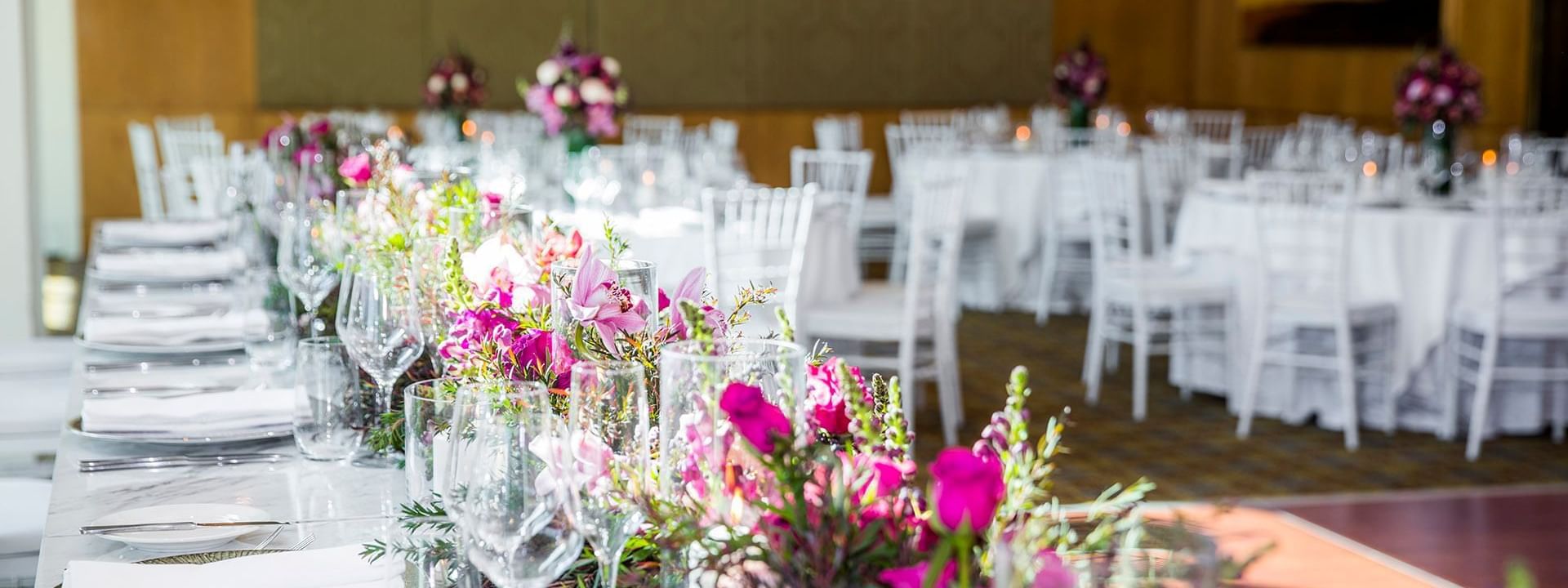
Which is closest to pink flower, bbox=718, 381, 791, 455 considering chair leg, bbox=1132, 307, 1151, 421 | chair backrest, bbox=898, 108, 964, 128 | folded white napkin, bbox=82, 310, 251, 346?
folded white napkin, bbox=82, 310, 251, 346

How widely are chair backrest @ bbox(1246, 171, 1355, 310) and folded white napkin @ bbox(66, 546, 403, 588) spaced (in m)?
4.36

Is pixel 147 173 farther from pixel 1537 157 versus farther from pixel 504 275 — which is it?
pixel 504 275

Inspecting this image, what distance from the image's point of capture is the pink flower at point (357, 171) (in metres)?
2.95

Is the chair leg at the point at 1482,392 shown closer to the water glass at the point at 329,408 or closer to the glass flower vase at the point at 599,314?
the water glass at the point at 329,408

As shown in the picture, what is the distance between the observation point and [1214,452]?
5.25m

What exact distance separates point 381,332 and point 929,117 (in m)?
9.00

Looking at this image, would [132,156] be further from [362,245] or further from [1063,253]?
[362,245]

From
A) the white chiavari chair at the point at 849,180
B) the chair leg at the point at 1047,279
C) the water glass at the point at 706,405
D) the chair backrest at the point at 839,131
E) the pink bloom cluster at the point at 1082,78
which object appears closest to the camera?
the water glass at the point at 706,405

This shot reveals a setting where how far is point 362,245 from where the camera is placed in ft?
7.25

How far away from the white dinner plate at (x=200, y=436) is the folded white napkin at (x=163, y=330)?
0.53 meters

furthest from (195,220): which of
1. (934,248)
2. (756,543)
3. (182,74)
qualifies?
(182,74)

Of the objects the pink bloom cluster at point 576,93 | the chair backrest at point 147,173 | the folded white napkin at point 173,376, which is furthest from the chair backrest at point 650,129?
the folded white napkin at point 173,376

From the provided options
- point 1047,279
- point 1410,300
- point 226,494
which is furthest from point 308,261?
point 1047,279

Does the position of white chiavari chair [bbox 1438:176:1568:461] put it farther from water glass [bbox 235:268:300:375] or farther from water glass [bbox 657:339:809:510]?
water glass [bbox 657:339:809:510]
